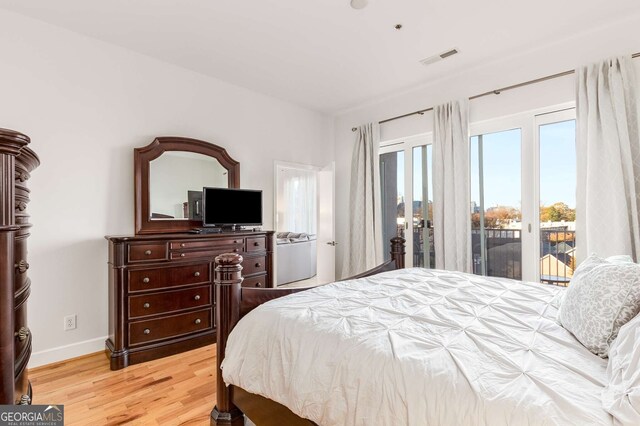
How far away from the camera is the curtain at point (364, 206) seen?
4094 millimetres

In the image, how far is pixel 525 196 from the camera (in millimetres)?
3098

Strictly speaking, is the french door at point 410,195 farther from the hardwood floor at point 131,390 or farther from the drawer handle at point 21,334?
the drawer handle at point 21,334

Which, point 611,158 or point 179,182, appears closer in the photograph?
point 611,158

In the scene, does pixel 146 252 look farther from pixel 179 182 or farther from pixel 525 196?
pixel 525 196

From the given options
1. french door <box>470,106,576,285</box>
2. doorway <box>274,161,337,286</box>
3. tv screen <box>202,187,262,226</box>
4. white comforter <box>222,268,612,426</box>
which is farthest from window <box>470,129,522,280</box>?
tv screen <box>202,187,262,226</box>

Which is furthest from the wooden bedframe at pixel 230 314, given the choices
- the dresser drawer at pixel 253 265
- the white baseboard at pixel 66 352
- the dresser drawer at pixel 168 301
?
the white baseboard at pixel 66 352

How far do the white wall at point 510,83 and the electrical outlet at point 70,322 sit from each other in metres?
3.11

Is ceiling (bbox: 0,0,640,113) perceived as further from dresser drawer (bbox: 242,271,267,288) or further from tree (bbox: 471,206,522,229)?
dresser drawer (bbox: 242,271,267,288)

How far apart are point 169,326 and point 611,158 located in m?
3.88

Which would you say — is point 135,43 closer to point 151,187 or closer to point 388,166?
point 151,187

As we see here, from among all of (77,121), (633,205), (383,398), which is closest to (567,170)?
(633,205)

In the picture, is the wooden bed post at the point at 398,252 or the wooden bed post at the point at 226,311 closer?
the wooden bed post at the point at 226,311

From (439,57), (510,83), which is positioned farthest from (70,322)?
(510,83)

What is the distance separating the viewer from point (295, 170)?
14.6ft
